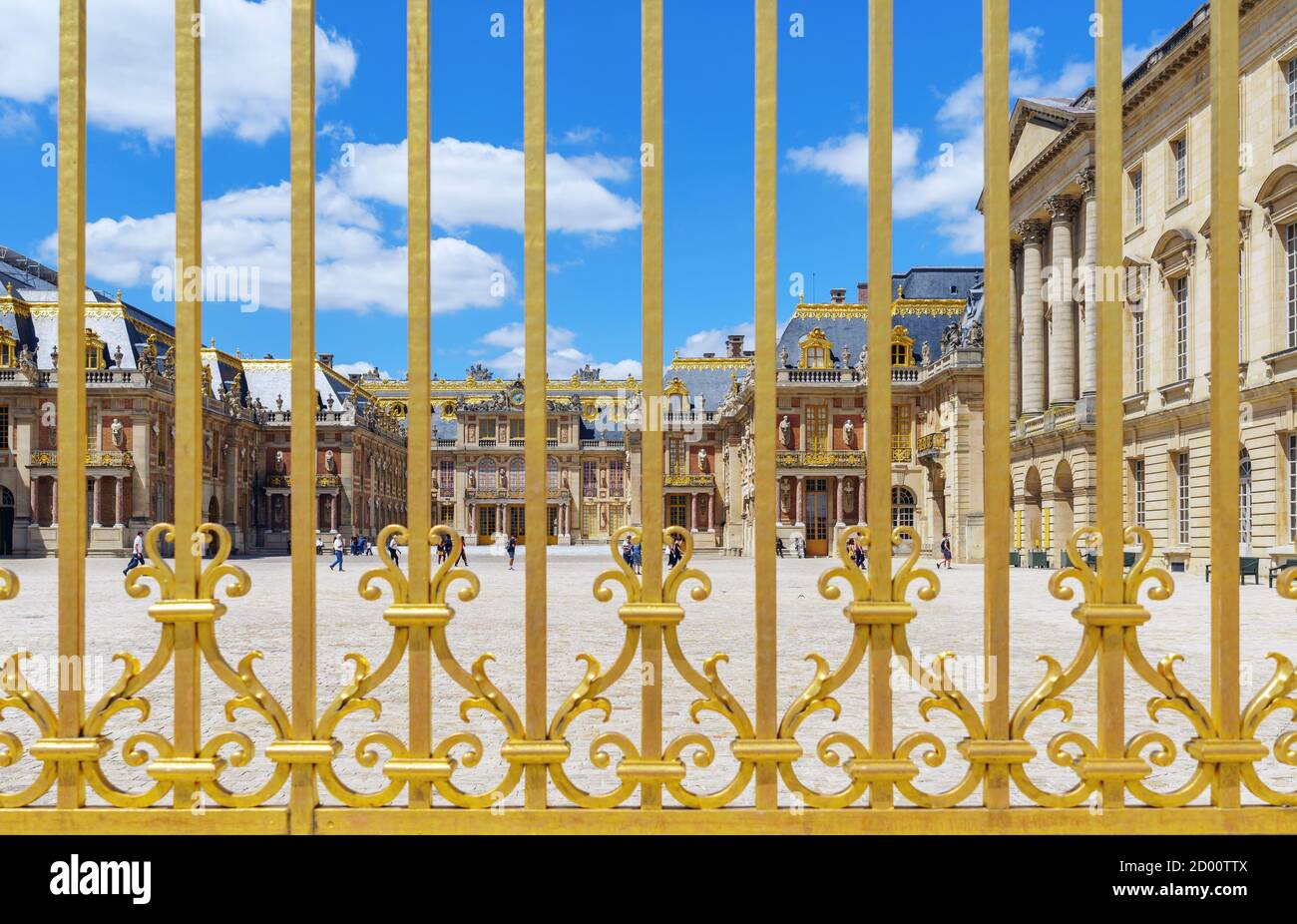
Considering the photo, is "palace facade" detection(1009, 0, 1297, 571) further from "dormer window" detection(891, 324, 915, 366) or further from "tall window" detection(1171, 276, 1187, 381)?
"dormer window" detection(891, 324, 915, 366)

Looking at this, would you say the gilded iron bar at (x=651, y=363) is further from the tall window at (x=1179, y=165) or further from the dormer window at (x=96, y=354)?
the dormer window at (x=96, y=354)

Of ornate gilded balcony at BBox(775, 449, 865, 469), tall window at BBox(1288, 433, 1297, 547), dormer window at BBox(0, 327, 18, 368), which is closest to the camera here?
tall window at BBox(1288, 433, 1297, 547)

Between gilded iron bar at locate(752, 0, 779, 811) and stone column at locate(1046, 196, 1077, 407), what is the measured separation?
33454 mm

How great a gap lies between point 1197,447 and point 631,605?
25.3 metres

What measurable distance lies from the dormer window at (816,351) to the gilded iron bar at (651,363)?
159 feet

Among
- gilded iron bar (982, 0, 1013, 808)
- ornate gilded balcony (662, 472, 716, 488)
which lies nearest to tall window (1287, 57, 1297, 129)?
gilded iron bar (982, 0, 1013, 808)

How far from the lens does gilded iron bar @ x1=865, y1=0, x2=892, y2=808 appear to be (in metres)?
3.05

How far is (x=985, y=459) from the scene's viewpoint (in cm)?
322

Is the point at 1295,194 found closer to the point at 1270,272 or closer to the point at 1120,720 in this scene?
the point at 1270,272

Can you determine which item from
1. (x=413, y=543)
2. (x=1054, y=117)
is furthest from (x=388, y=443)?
(x=413, y=543)

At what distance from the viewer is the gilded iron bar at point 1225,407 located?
9.98 ft

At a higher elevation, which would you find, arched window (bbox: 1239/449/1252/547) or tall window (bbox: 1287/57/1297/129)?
→ tall window (bbox: 1287/57/1297/129)

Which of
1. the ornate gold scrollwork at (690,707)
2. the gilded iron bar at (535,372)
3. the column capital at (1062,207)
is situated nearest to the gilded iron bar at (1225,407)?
the ornate gold scrollwork at (690,707)
